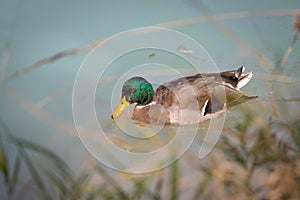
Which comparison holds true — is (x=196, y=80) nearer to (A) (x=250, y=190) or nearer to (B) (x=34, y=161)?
(A) (x=250, y=190)

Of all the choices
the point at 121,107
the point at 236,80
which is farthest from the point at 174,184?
the point at 236,80

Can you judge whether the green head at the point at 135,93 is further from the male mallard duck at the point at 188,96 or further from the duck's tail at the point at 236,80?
the duck's tail at the point at 236,80

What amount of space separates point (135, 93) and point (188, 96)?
7.4 inches

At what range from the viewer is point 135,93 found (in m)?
1.52

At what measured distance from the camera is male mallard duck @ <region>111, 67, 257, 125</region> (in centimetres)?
147

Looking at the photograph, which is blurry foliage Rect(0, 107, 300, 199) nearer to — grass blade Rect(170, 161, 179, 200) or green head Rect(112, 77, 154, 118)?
grass blade Rect(170, 161, 179, 200)

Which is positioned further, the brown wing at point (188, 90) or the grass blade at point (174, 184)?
the brown wing at point (188, 90)

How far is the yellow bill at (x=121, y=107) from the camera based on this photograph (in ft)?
4.70

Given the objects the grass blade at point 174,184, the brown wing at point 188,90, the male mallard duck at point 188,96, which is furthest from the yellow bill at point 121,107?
the grass blade at point 174,184

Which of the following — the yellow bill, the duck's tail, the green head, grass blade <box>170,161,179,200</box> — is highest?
the duck's tail

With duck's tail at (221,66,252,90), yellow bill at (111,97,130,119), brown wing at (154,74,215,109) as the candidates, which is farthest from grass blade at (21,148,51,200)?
duck's tail at (221,66,252,90)

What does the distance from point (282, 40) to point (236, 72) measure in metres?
0.19

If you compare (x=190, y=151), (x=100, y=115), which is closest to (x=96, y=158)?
(x=100, y=115)

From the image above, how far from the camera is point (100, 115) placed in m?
1.38
